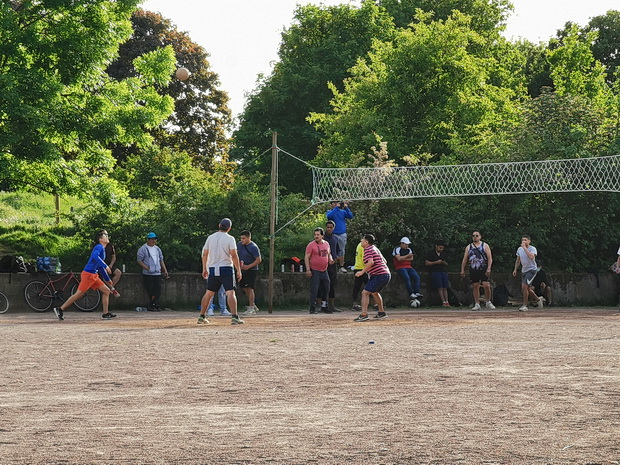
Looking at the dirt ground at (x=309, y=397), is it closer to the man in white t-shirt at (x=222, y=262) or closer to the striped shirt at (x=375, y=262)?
the man in white t-shirt at (x=222, y=262)

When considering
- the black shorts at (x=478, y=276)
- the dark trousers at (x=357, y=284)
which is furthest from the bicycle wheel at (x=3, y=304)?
the black shorts at (x=478, y=276)

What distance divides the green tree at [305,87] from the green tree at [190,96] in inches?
110

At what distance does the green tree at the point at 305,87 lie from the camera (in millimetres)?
54844

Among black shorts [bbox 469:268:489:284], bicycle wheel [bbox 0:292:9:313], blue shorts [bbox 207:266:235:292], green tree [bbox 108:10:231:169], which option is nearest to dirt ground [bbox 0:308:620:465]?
blue shorts [bbox 207:266:235:292]

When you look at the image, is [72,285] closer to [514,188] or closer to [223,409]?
[514,188]

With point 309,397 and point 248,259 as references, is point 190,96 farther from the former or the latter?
point 309,397

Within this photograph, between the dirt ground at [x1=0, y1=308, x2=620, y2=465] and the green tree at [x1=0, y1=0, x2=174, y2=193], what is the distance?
9370 millimetres

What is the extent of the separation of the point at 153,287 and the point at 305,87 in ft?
104

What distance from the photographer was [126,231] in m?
26.7

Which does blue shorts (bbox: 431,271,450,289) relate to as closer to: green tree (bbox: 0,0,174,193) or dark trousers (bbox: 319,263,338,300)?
dark trousers (bbox: 319,263,338,300)

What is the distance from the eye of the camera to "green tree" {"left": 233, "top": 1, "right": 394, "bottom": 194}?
5484cm

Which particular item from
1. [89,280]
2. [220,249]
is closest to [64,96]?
[89,280]

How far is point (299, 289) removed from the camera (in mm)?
26703

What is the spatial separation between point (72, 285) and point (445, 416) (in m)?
17.7
